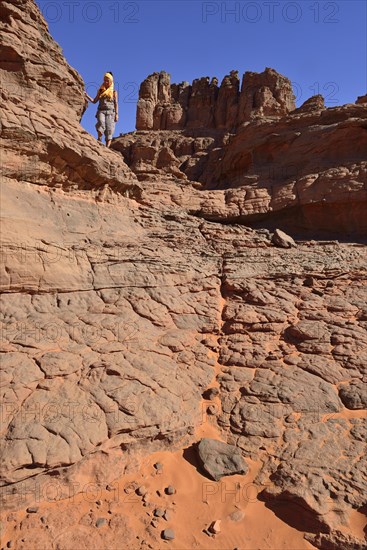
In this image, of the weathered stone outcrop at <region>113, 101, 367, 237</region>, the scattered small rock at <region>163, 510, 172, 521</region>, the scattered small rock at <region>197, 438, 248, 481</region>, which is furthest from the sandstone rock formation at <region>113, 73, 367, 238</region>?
the scattered small rock at <region>163, 510, 172, 521</region>

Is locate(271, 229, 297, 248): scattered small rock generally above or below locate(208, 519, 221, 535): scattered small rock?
above

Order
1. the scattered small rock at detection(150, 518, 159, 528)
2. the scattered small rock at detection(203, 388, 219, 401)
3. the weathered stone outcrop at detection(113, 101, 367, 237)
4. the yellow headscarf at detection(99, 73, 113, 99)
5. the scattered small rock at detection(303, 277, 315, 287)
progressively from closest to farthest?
1. the scattered small rock at detection(150, 518, 159, 528)
2. the scattered small rock at detection(203, 388, 219, 401)
3. the scattered small rock at detection(303, 277, 315, 287)
4. the yellow headscarf at detection(99, 73, 113, 99)
5. the weathered stone outcrop at detection(113, 101, 367, 237)

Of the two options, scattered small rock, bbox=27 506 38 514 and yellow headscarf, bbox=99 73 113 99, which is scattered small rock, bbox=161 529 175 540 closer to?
scattered small rock, bbox=27 506 38 514

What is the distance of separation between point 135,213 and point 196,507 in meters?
6.30

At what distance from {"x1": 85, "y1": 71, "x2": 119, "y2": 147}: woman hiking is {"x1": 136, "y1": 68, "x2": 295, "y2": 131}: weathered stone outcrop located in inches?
692

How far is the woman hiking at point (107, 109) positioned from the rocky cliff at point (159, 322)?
180cm

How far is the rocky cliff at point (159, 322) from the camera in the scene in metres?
4.55

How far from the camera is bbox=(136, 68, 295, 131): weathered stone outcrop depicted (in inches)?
1037

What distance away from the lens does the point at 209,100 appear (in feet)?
94.7

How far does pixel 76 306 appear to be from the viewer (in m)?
6.29

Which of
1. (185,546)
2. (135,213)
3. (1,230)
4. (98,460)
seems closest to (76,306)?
(1,230)

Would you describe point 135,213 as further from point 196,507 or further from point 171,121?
point 171,121

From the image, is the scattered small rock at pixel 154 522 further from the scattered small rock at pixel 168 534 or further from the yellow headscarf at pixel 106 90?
the yellow headscarf at pixel 106 90

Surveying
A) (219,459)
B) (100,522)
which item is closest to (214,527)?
(219,459)
